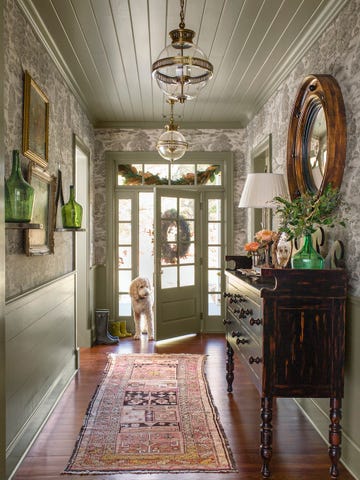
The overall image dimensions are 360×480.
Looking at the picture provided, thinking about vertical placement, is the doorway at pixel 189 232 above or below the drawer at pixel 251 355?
above

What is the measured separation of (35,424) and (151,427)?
2.62 ft

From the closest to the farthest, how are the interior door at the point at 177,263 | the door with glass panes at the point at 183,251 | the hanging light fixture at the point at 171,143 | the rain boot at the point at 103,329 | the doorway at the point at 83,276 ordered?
the hanging light fixture at the point at 171,143 → the doorway at the point at 83,276 → the rain boot at the point at 103,329 → the interior door at the point at 177,263 → the door with glass panes at the point at 183,251

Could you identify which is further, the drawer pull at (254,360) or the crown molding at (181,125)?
the crown molding at (181,125)

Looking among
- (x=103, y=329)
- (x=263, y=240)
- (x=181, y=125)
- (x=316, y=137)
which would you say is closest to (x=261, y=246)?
(x=263, y=240)

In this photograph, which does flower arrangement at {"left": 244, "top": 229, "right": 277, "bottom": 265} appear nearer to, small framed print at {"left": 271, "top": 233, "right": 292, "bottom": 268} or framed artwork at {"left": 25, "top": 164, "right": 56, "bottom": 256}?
small framed print at {"left": 271, "top": 233, "right": 292, "bottom": 268}

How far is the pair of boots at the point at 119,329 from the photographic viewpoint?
22.1 feet

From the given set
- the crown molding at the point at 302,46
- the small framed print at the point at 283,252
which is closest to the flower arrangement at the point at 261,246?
the small framed print at the point at 283,252

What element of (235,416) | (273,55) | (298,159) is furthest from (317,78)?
(235,416)

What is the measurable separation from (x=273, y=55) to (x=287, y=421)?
9.90ft

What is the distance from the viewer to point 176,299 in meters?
6.64

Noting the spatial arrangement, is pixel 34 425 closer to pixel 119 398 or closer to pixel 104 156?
pixel 119 398

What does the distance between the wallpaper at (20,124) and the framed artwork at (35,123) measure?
50 mm

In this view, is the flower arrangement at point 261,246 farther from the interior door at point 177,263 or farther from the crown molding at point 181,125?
the crown molding at point 181,125

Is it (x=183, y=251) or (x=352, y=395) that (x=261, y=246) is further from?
(x=183, y=251)
